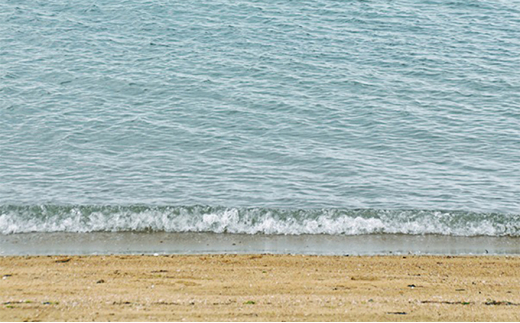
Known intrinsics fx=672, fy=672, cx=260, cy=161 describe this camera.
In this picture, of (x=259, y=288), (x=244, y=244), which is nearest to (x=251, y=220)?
(x=244, y=244)

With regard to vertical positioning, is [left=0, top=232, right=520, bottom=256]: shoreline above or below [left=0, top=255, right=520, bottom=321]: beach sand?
below

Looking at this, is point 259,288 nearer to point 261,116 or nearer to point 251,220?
point 251,220

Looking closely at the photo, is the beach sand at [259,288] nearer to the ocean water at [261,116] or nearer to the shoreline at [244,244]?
the shoreline at [244,244]

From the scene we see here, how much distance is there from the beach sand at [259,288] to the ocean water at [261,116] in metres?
1.71

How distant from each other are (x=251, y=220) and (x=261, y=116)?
602 centimetres

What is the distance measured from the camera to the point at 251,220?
13711 mm

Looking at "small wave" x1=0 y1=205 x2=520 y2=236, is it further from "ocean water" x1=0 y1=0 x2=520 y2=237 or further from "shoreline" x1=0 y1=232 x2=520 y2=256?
"shoreline" x1=0 y1=232 x2=520 y2=256

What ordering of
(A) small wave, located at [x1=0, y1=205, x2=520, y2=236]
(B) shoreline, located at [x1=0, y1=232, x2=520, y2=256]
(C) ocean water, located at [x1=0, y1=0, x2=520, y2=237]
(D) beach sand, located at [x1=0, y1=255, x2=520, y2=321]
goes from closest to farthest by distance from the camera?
(D) beach sand, located at [x1=0, y1=255, x2=520, y2=321] < (B) shoreline, located at [x1=0, y1=232, x2=520, y2=256] < (A) small wave, located at [x1=0, y1=205, x2=520, y2=236] < (C) ocean water, located at [x1=0, y1=0, x2=520, y2=237]

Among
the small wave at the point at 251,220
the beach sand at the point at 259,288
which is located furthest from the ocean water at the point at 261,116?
the beach sand at the point at 259,288

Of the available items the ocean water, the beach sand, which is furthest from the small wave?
the beach sand

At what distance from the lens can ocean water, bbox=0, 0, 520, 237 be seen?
550 inches

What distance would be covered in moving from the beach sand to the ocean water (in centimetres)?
171

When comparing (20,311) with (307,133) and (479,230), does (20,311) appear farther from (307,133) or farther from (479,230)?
(307,133)

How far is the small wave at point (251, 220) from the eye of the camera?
13469 millimetres
